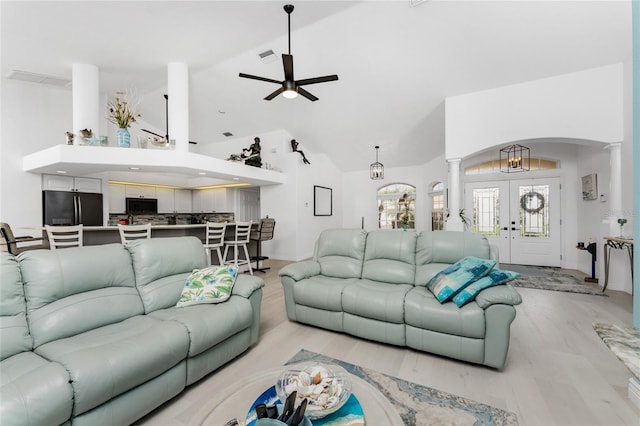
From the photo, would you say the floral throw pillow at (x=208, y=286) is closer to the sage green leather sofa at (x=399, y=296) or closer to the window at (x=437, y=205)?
the sage green leather sofa at (x=399, y=296)

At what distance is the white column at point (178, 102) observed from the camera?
4.60m

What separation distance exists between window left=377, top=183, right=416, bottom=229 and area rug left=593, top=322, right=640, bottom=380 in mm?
6600

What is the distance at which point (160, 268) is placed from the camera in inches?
88.4

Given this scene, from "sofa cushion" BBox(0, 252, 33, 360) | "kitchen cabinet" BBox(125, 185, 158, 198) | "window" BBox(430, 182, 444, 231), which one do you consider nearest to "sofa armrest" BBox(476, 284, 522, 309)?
"sofa cushion" BBox(0, 252, 33, 360)

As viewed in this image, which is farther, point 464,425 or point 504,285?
point 504,285

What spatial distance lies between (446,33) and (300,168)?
4153 millimetres

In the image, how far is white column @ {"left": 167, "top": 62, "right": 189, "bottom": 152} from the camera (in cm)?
460

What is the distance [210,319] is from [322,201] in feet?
20.0

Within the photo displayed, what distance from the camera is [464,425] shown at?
1.50 meters

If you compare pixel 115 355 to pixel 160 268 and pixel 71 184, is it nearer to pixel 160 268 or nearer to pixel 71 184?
pixel 160 268

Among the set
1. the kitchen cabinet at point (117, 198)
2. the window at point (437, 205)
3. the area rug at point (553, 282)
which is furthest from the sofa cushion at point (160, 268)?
the window at point (437, 205)

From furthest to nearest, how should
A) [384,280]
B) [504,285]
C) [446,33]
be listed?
[446,33] → [384,280] → [504,285]

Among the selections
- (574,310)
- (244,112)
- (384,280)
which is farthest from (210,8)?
(574,310)

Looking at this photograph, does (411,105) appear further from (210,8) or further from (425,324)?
(425,324)
